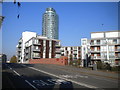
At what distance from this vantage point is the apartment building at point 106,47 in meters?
63.5

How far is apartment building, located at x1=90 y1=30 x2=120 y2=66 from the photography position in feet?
208

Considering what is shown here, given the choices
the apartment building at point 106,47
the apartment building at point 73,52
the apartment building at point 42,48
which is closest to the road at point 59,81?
the apartment building at point 106,47

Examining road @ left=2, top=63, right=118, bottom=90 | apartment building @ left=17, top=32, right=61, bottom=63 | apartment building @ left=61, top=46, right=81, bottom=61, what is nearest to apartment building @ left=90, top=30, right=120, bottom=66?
apartment building @ left=17, top=32, right=61, bottom=63

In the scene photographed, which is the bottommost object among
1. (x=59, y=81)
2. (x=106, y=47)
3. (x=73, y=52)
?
(x=59, y=81)

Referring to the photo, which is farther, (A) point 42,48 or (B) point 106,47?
(A) point 42,48

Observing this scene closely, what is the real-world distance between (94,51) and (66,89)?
5621cm

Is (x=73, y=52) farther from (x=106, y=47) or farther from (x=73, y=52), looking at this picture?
(x=106, y=47)

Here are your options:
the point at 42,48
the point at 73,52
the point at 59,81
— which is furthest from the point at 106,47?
the point at 73,52

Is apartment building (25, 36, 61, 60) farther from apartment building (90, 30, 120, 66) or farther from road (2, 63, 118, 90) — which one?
road (2, 63, 118, 90)

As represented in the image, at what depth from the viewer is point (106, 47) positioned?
65.8 metres

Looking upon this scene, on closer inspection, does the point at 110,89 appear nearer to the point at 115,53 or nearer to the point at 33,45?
the point at 115,53

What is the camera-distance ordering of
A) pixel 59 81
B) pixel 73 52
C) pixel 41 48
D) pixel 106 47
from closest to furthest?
pixel 59 81, pixel 106 47, pixel 41 48, pixel 73 52

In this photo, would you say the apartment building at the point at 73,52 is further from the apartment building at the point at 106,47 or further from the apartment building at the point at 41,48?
the apartment building at the point at 106,47

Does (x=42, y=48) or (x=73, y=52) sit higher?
(x=42, y=48)
